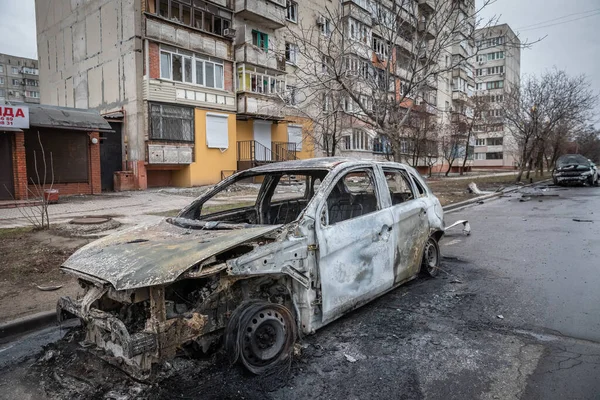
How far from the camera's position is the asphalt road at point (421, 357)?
2.75 m

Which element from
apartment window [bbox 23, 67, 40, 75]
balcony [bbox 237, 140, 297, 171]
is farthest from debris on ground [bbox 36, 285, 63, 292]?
apartment window [bbox 23, 67, 40, 75]

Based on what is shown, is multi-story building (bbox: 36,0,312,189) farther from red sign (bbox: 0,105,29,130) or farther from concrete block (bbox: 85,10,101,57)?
red sign (bbox: 0,105,29,130)

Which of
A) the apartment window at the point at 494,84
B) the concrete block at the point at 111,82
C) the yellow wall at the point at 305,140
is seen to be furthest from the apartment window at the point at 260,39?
the apartment window at the point at 494,84

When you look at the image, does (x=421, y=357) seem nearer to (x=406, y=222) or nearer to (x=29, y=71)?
(x=406, y=222)

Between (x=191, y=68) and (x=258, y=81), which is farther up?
(x=258, y=81)

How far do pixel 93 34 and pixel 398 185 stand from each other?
23203 millimetres

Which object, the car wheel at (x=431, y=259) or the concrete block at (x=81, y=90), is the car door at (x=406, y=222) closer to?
the car wheel at (x=431, y=259)

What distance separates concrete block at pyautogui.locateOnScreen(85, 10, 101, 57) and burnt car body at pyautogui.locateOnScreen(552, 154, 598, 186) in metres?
27.2

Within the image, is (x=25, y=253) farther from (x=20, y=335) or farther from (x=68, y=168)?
(x=68, y=168)

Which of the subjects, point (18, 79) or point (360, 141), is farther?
point (18, 79)

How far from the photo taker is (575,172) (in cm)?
2262

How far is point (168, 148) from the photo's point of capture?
20.7 m

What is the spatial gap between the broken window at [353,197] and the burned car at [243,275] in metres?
0.02

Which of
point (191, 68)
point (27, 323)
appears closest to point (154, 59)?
point (191, 68)
